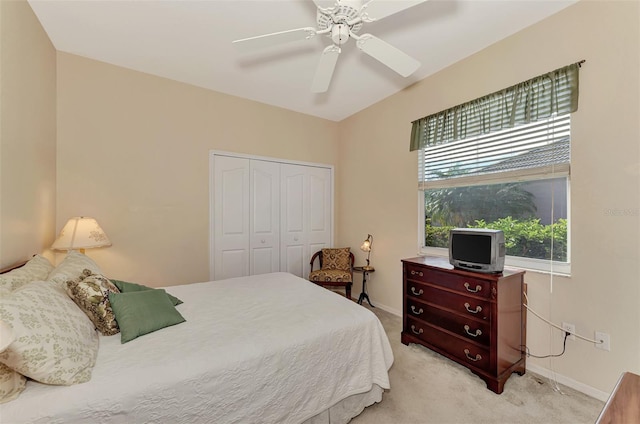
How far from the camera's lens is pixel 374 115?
3740 millimetres

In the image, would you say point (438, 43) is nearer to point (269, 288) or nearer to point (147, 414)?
point (269, 288)

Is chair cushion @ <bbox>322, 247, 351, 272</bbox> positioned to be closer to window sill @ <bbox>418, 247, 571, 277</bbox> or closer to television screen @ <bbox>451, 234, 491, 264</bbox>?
television screen @ <bbox>451, 234, 491, 264</bbox>

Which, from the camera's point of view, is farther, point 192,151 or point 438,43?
point 192,151

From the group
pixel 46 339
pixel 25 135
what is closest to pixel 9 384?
pixel 46 339

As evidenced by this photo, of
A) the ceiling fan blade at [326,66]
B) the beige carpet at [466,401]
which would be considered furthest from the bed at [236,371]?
the ceiling fan blade at [326,66]

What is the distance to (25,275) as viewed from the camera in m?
1.48

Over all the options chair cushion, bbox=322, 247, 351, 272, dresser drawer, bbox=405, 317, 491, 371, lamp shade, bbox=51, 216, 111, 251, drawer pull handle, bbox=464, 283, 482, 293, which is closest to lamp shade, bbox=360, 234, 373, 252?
chair cushion, bbox=322, 247, 351, 272

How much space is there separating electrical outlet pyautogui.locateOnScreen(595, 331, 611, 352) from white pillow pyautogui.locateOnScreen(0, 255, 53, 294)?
11.3ft

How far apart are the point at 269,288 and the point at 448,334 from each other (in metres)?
1.61

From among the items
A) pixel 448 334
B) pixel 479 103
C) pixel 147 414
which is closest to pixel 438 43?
pixel 479 103

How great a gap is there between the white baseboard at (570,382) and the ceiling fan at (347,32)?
2.58m

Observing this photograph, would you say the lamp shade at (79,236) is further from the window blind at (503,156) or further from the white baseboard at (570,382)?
the white baseboard at (570,382)

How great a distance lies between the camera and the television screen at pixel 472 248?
204 centimetres

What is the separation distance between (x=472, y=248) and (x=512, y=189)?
0.77m
